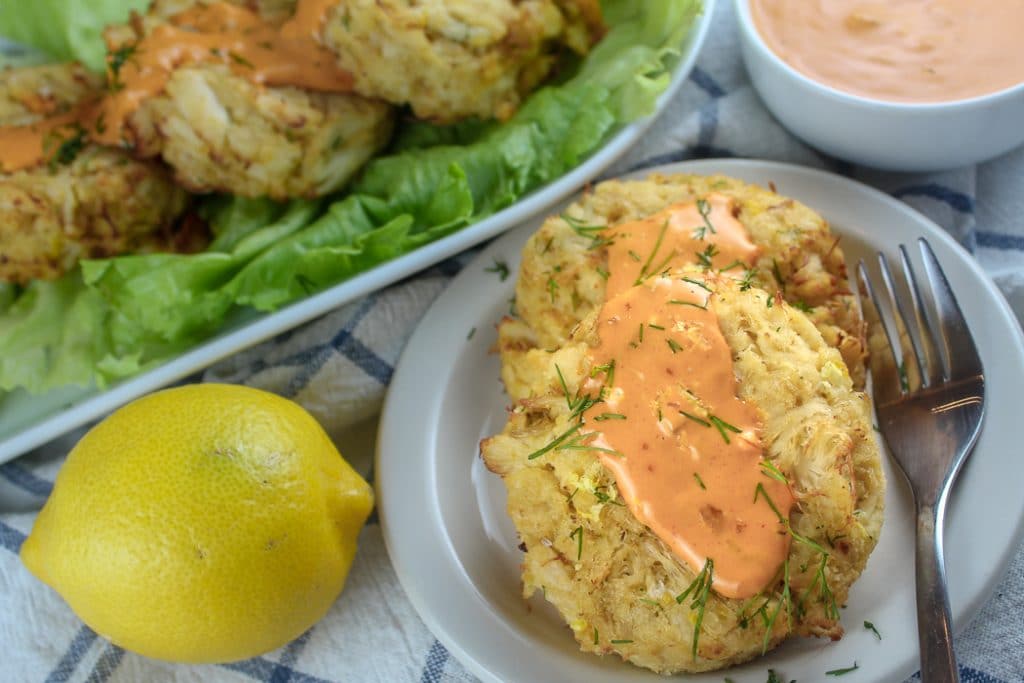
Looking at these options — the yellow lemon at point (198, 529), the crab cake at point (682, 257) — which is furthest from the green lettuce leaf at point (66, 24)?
the crab cake at point (682, 257)

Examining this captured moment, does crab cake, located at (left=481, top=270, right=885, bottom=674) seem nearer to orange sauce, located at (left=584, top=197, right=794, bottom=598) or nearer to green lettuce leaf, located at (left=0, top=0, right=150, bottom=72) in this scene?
orange sauce, located at (left=584, top=197, right=794, bottom=598)

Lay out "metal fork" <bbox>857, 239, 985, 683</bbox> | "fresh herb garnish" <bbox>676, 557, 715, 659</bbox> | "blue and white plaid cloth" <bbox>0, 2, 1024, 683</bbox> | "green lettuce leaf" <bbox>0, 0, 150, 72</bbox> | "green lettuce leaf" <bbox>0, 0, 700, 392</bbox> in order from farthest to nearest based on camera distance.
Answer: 1. "green lettuce leaf" <bbox>0, 0, 150, 72</bbox>
2. "green lettuce leaf" <bbox>0, 0, 700, 392</bbox>
3. "blue and white plaid cloth" <bbox>0, 2, 1024, 683</bbox>
4. "metal fork" <bbox>857, 239, 985, 683</bbox>
5. "fresh herb garnish" <bbox>676, 557, 715, 659</bbox>

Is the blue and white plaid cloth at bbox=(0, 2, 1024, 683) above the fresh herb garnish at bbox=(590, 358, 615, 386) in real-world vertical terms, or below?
below

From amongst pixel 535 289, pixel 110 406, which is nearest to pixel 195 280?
pixel 110 406

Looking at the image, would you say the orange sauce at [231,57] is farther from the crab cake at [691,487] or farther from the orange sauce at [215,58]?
the crab cake at [691,487]

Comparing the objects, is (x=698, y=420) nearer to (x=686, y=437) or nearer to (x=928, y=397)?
(x=686, y=437)

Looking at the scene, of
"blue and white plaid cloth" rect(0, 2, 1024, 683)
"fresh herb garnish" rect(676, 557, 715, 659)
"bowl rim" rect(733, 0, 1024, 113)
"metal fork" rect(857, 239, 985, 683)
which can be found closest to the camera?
"fresh herb garnish" rect(676, 557, 715, 659)

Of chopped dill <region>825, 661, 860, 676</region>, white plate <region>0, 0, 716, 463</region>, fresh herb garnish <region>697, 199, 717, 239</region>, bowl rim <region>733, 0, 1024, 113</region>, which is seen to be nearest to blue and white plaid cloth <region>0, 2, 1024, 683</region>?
white plate <region>0, 0, 716, 463</region>
